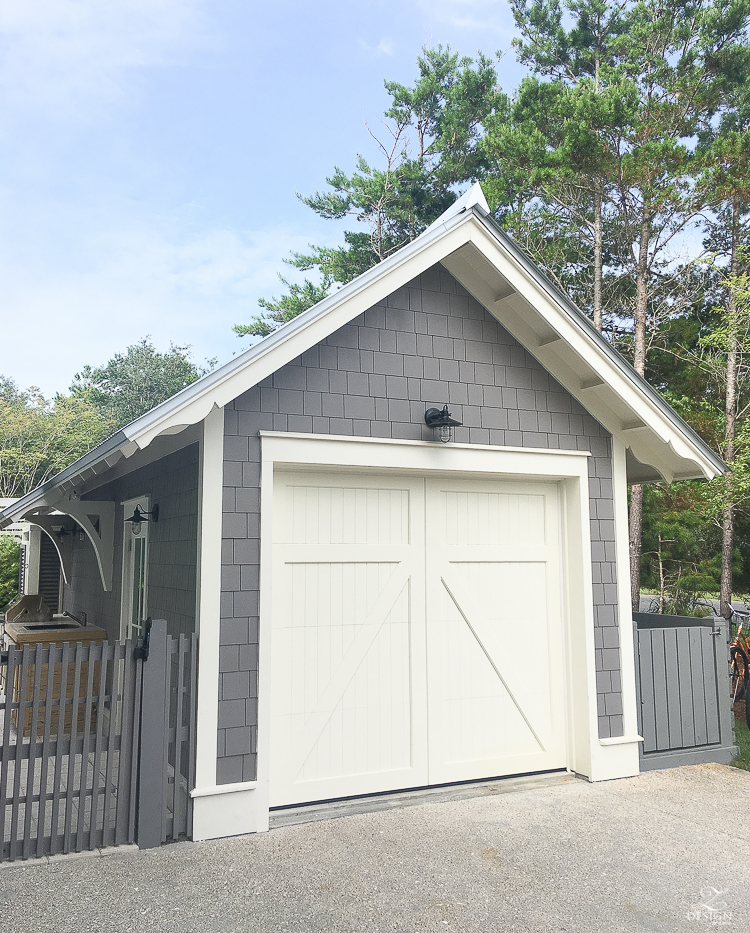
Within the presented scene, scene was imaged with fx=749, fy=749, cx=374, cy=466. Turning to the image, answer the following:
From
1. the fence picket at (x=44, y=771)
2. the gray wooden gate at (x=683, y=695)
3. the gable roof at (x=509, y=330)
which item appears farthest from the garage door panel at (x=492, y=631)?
the fence picket at (x=44, y=771)

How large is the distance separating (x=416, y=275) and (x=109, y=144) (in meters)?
55.1

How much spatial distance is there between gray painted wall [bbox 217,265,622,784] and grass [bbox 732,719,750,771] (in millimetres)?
1376

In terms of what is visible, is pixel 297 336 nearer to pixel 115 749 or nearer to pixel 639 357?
pixel 115 749

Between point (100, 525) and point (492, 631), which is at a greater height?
point (100, 525)

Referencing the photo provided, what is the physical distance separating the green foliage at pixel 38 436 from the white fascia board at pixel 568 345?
31564mm

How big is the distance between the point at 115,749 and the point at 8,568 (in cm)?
1460

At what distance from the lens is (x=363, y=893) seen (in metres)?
4.05

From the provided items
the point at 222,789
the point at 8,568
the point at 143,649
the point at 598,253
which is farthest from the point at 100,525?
the point at 598,253

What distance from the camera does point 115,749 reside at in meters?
4.72

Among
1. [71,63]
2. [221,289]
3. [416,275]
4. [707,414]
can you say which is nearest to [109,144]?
[71,63]

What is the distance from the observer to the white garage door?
545cm

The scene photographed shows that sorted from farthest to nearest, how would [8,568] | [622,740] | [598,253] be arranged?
1. [8,568]
2. [598,253]
3. [622,740]

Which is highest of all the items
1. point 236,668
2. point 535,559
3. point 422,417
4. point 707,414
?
point 707,414

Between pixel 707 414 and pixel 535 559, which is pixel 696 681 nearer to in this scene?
pixel 535 559
